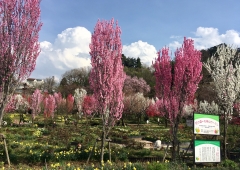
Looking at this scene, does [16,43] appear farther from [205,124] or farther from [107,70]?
[205,124]

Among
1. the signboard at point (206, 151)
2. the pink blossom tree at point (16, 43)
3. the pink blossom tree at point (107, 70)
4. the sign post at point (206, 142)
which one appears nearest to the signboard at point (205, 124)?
the sign post at point (206, 142)

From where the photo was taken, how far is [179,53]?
8977 millimetres

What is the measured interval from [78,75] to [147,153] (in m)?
55.1

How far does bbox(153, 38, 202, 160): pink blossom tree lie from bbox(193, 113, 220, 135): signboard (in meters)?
0.76

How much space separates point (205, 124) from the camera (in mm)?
8438

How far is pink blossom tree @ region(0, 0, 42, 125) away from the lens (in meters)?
7.09

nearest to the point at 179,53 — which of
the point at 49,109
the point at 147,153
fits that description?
the point at 147,153

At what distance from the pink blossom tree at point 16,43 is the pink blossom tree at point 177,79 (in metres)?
4.26

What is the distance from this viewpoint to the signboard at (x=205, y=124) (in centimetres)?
825

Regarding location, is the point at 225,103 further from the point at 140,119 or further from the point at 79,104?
the point at 140,119

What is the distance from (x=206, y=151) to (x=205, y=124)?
2.90 feet

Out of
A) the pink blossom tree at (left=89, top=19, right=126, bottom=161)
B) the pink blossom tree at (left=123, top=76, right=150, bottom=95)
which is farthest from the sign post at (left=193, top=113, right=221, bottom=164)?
the pink blossom tree at (left=123, top=76, right=150, bottom=95)

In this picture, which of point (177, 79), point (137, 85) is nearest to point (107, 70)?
point (177, 79)

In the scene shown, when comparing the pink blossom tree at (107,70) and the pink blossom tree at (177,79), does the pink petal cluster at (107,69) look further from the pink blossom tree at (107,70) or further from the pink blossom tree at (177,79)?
the pink blossom tree at (177,79)
